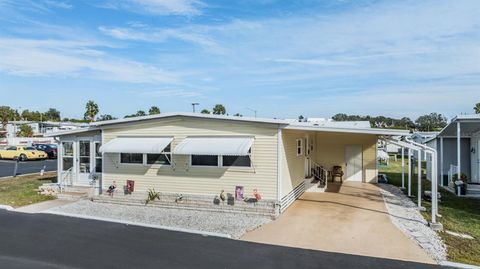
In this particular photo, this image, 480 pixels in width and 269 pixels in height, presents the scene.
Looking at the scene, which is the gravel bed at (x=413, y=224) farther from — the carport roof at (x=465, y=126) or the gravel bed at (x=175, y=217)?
the gravel bed at (x=175, y=217)

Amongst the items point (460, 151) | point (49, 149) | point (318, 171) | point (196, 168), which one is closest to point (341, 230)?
point (196, 168)

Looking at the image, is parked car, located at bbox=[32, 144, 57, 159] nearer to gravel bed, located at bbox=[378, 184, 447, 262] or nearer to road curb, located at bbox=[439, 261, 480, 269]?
gravel bed, located at bbox=[378, 184, 447, 262]

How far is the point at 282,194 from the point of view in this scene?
40.3 feet

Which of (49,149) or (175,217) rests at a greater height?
(49,149)

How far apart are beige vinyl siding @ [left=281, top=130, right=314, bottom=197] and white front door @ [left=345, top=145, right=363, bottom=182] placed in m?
4.97

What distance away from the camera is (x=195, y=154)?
12.1 metres

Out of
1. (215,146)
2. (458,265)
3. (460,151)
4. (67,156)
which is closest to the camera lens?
(458,265)

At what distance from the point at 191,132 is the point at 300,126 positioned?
3.81 m

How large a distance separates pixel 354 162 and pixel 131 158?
11631 mm

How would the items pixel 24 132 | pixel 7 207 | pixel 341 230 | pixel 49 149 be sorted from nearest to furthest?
pixel 341 230
pixel 7 207
pixel 49 149
pixel 24 132

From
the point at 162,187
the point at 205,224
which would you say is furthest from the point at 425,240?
the point at 162,187

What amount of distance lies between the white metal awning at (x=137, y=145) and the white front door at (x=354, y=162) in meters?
10.5

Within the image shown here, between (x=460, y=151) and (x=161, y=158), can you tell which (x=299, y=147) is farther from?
(x=460, y=151)

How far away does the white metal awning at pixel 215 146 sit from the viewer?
38.4ft
